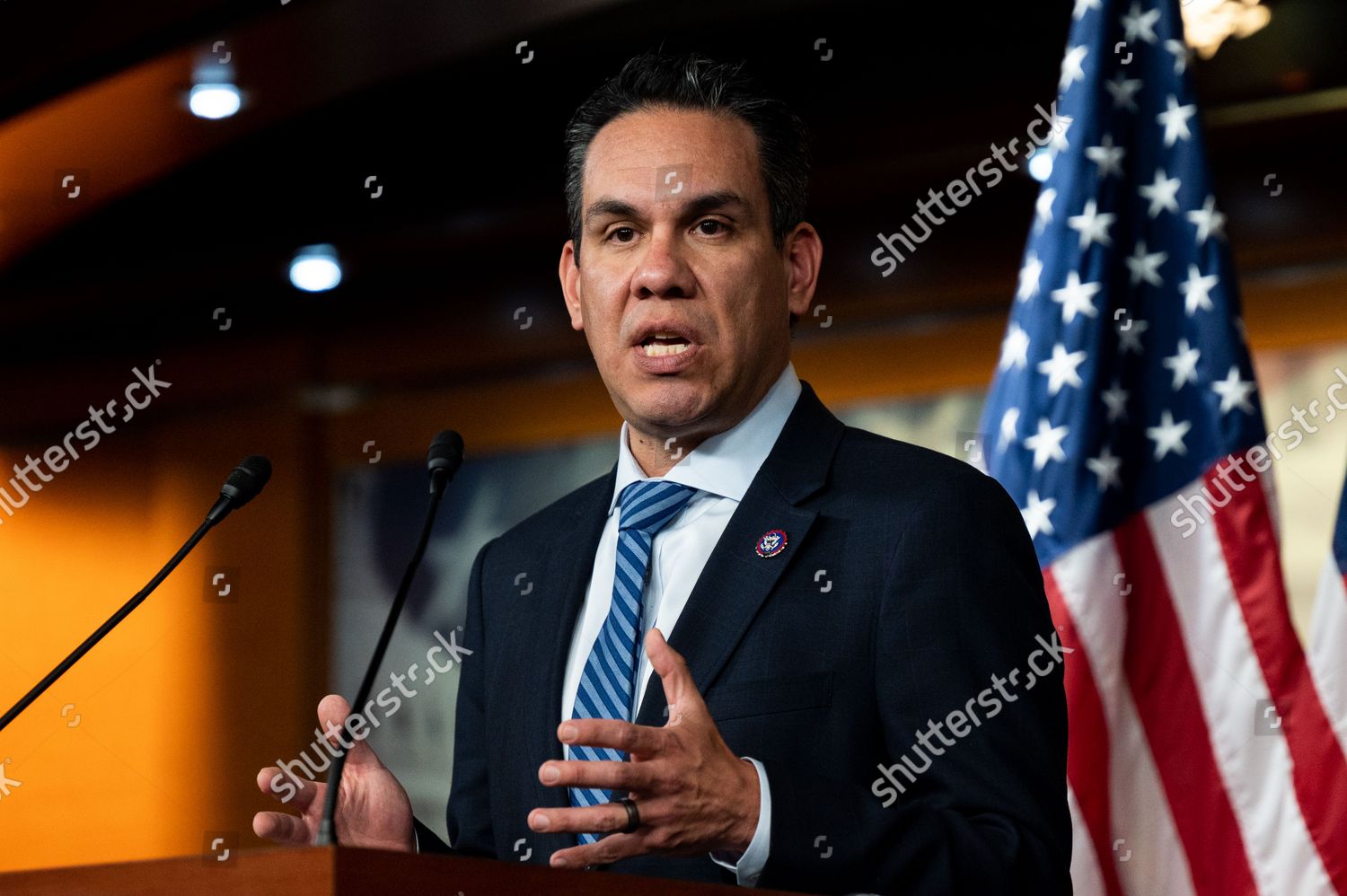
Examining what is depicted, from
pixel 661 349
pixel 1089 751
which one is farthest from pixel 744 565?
pixel 1089 751

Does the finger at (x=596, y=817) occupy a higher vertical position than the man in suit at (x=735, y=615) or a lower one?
lower

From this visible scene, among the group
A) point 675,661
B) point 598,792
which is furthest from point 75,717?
point 675,661

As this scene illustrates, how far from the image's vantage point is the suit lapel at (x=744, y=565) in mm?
1628

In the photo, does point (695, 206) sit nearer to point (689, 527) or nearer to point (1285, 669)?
point (689, 527)

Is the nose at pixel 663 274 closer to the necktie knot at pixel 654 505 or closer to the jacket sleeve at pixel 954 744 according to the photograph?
the necktie knot at pixel 654 505

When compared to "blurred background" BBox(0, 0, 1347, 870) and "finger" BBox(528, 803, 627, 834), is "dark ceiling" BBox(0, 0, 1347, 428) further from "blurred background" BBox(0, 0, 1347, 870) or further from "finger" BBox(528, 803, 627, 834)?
"finger" BBox(528, 803, 627, 834)

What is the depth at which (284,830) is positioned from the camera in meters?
1.50

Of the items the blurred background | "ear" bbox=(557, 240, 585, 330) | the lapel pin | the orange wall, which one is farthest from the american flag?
the orange wall

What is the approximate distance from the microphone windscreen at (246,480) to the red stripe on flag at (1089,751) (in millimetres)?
1369

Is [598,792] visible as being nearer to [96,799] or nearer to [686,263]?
[686,263]

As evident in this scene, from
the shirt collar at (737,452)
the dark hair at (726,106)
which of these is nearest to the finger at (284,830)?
the shirt collar at (737,452)

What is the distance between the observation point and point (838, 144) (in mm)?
4469

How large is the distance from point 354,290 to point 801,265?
10.9ft

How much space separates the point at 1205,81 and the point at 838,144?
1014mm
